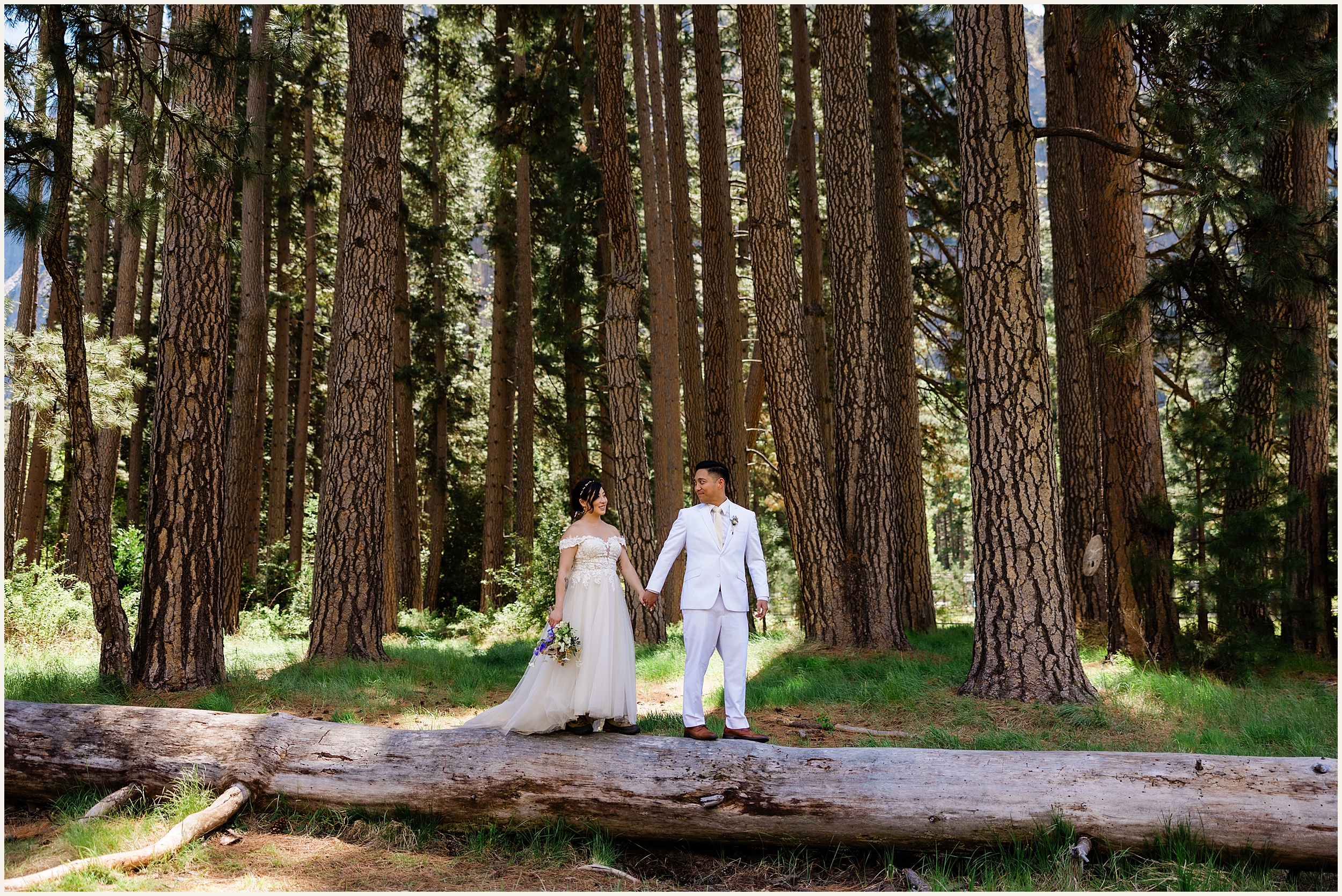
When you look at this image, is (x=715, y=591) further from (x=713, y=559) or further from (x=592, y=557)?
(x=592, y=557)

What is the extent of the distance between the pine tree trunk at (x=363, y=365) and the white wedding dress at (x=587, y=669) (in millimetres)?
4983

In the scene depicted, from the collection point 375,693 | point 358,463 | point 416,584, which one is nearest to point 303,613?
point 416,584

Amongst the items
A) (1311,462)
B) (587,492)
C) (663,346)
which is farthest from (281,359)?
(1311,462)

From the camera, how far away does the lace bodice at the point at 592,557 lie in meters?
6.19

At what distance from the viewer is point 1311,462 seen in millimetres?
10570

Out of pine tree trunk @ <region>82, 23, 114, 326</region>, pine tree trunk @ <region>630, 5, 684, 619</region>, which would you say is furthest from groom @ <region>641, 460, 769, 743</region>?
pine tree trunk @ <region>82, 23, 114, 326</region>

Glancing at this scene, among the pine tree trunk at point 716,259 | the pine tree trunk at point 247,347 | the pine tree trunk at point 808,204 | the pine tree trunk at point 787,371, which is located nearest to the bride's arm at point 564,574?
the pine tree trunk at point 787,371

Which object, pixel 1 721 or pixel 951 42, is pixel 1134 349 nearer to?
pixel 951 42

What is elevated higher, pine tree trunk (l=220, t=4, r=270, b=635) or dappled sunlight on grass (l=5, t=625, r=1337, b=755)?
pine tree trunk (l=220, t=4, r=270, b=635)

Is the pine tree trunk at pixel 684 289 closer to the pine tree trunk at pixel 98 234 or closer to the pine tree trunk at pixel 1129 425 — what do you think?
the pine tree trunk at pixel 1129 425

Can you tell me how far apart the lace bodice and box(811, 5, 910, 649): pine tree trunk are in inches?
229

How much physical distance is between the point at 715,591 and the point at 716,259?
9.24 m

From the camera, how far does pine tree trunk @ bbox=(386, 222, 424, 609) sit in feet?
62.8

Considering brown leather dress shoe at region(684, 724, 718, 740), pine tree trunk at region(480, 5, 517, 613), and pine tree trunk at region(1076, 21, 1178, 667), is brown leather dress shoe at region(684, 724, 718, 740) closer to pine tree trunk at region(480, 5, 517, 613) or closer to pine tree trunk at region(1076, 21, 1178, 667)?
pine tree trunk at region(1076, 21, 1178, 667)
